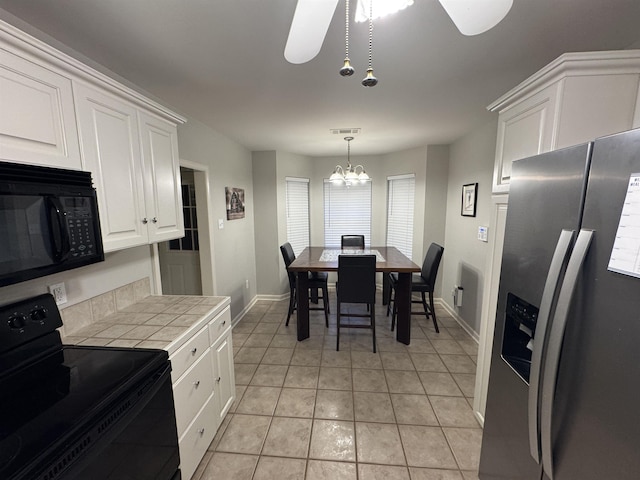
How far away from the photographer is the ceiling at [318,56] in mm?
1170

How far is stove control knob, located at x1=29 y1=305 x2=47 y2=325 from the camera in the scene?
1171 millimetres

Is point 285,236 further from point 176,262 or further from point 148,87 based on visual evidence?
point 148,87

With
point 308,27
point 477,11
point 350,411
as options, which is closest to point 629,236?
point 477,11

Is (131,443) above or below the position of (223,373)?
above

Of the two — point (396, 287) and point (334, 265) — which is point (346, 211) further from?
point (396, 287)

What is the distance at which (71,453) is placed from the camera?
774mm

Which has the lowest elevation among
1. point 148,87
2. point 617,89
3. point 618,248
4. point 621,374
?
point 621,374

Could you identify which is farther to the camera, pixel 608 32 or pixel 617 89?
pixel 608 32

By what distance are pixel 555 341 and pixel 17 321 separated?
2.01 m

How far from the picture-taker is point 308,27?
0.92 meters

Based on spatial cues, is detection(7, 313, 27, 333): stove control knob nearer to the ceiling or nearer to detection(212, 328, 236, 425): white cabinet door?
detection(212, 328, 236, 425): white cabinet door

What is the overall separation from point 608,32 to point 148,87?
8.90 ft

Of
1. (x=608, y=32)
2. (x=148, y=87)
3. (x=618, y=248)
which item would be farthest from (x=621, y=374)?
(x=148, y=87)

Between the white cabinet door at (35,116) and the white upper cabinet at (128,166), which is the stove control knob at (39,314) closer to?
the white upper cabinet at (128,166)
